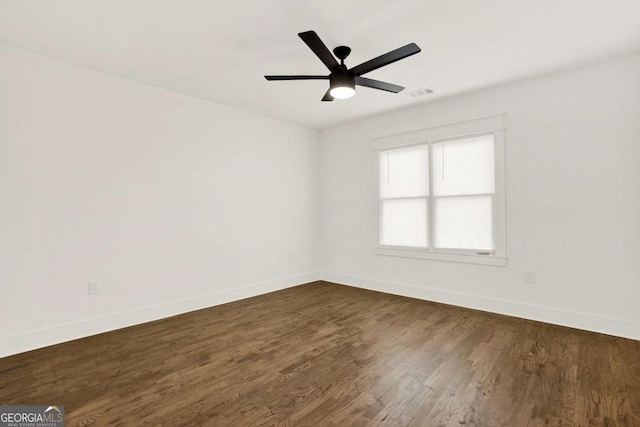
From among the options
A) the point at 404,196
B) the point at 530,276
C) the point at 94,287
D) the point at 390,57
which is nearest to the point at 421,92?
the point at 404,196

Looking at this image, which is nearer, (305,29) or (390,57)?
(390,57)

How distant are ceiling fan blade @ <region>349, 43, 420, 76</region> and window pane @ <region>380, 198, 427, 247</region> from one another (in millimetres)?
2516

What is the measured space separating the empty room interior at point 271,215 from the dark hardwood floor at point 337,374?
21mm

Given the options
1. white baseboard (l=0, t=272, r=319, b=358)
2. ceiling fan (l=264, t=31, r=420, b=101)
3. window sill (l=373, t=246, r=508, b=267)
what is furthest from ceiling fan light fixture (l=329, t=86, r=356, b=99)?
white baseboard (l=0, t=272, r=319, b=358)

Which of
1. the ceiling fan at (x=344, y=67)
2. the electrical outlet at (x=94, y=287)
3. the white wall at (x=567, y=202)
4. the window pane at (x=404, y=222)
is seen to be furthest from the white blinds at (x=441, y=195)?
the electrical outlet at (x=94, y=287)

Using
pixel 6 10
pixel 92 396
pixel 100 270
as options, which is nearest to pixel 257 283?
pixel 100 270

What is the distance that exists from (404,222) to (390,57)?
287 centimetres

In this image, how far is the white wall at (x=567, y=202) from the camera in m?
3.08

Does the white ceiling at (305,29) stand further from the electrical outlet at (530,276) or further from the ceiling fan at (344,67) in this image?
the electrical outlet at (530,276)

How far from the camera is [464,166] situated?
13.6 ft

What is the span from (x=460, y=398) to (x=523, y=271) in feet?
7.27

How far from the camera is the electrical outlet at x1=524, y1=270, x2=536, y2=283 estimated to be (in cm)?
360

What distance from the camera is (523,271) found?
12.0 feet

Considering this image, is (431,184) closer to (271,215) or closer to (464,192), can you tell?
(464,192)
